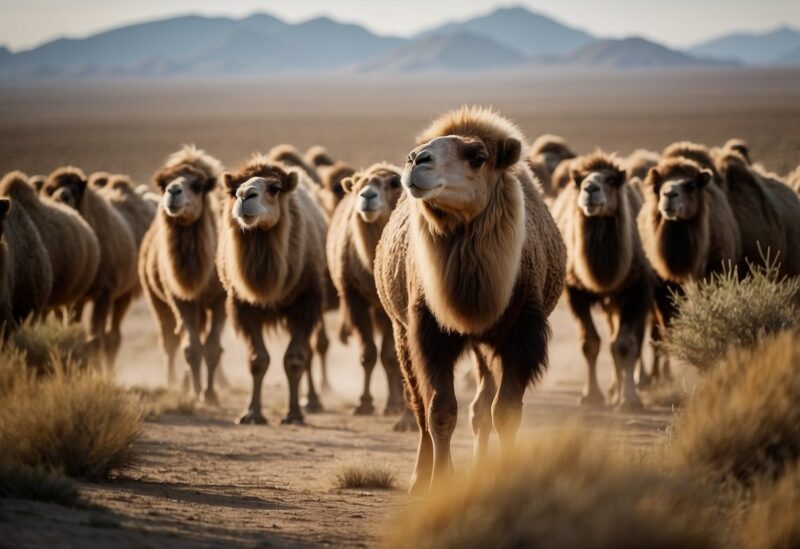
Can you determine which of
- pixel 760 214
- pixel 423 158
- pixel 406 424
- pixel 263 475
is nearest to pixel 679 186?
pixel 760 214

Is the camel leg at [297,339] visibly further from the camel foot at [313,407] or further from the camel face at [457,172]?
the camel face at [457,172]

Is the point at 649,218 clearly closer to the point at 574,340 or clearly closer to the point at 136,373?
the point at 574,340

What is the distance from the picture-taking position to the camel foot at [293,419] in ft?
40.1

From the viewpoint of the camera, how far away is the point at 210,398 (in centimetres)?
1339

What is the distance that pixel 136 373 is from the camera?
1758 centimetres

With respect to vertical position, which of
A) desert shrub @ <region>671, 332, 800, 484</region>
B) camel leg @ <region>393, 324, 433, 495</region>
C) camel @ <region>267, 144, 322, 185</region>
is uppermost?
camel @ <region>267, 144, 322, 185</region>

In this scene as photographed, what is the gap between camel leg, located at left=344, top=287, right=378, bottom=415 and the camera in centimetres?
1238

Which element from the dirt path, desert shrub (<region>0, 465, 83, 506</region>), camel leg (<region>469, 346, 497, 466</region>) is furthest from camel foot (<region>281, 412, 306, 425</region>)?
desert shrub (<region>0, 465, 83, 506</region>)

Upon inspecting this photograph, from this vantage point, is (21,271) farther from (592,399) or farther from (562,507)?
(562,507)

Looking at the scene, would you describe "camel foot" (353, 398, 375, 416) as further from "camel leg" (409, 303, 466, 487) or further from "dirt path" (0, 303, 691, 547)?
"camel leg" (409, 303, 466, 487)

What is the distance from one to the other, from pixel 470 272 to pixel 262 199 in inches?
193

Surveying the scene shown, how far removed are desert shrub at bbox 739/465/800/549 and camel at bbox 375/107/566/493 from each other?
2182 millimetres

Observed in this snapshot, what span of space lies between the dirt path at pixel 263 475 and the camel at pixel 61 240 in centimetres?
219

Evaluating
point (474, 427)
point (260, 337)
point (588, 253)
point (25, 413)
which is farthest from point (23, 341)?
point (588, 253)
